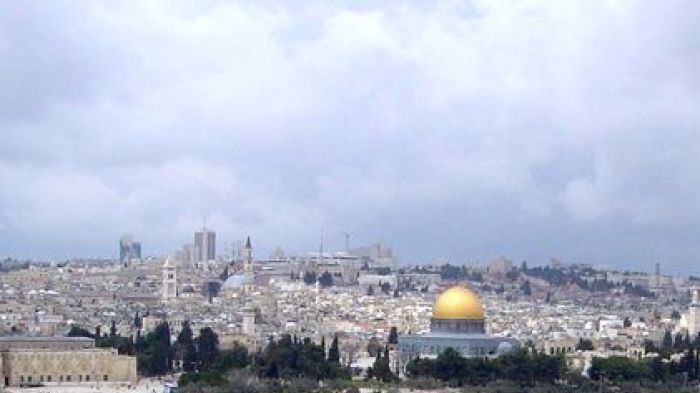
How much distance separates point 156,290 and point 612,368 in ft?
223

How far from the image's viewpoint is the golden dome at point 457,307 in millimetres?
75500

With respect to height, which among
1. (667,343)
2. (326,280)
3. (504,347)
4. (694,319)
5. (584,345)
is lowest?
(504,347)

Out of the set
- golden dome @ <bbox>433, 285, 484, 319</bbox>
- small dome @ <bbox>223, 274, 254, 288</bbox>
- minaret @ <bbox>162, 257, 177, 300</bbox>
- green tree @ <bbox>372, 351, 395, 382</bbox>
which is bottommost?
green tree @ <bbox>372, 351, 395, 382</bbox>

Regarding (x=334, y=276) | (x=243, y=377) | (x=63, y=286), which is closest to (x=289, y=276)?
(x=334, y=276)

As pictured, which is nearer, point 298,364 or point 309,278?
point 298,364

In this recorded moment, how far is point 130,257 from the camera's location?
188250mm

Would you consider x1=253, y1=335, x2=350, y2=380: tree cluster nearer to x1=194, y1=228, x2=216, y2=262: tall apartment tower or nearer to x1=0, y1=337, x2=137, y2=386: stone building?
x1=0, y1=337, x2=137, y2=386: stone building

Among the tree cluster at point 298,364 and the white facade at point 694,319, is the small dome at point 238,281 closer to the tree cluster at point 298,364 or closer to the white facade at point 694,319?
the white facade at point 694,319

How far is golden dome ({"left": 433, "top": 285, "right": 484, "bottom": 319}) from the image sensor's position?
248ft

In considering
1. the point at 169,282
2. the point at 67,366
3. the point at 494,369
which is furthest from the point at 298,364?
the point at 169,282

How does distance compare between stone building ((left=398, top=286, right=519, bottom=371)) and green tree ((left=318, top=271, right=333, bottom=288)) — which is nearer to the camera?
stone building ((left=398, top=286, right=519, bottom=371))

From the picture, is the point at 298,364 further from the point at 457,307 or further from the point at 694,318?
the point at 694,318

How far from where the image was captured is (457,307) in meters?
75.6

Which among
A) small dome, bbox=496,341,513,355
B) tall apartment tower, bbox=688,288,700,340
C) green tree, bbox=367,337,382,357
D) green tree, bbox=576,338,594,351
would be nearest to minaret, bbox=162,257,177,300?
tall apartment tower, bbox=688,288,700,340
